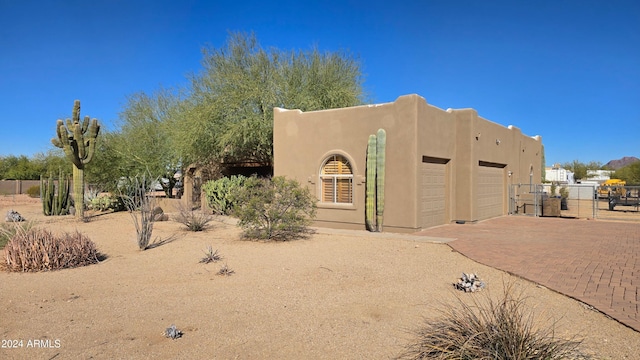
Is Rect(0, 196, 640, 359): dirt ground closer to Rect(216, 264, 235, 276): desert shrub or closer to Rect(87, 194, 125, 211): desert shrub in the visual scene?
Rect(216, 264, 235, 276): desert shrub

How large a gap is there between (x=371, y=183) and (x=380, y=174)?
17.2 inches

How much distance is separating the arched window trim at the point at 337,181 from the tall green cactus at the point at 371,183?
1.13 metres

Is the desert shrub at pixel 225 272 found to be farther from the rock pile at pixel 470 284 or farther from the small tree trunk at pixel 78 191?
the small tree trunk at pixel 78 191

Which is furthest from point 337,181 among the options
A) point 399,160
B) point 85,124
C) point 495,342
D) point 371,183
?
point 495,342

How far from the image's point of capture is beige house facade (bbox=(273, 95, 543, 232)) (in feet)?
47.0

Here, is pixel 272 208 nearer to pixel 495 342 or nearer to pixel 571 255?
pixel 571 255

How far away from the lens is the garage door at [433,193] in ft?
49.2

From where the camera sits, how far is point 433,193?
51.6 feet

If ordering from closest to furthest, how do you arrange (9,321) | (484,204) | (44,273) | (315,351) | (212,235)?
(315,351)
(9,321)
(44,273)
(212,235)
(484,204)

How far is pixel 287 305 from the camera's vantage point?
6.24m

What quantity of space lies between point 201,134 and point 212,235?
8.42 metres

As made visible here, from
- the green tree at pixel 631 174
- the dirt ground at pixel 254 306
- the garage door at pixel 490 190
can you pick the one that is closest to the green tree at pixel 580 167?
the green tree at pixel 631 174

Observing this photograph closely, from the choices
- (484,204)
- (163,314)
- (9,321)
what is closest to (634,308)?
(163,314)

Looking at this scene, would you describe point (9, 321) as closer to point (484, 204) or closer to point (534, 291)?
point (534, 291)
